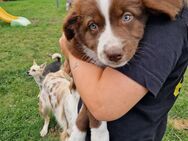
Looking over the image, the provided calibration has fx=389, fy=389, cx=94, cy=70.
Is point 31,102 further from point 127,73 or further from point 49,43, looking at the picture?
point 127,73

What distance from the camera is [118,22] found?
1.54m

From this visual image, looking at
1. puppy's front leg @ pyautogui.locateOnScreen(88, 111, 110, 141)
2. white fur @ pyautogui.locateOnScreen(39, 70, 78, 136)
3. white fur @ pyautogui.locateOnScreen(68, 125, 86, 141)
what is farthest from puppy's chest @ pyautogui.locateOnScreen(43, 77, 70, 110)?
puppy's front leg @ pyautogui.locateOnScreen(88, 111, 110, 141)

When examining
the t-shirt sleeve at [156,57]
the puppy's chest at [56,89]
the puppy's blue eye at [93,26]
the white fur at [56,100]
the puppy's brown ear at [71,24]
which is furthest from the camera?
the puppy's chest at [56,89]

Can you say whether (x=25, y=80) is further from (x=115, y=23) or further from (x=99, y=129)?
(x=115, y=23)

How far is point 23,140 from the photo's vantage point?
4.53 meters

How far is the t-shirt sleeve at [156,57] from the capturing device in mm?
1462

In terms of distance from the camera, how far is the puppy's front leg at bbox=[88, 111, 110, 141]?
5.77 ft

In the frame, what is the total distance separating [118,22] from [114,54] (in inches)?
5.7

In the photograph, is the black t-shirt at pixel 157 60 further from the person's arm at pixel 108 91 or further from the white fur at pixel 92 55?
the white fur at pixel 92 55

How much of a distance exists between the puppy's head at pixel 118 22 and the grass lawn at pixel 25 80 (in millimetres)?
2931

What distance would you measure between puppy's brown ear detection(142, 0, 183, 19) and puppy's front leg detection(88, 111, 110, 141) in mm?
576

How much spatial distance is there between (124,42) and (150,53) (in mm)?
111

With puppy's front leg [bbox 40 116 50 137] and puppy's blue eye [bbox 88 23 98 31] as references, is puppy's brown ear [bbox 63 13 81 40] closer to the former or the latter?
puppy's blue eye [bbox 88 23 98 31]

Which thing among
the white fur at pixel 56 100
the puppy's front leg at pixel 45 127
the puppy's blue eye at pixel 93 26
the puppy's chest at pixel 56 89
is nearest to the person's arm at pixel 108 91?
the puppy's blue eye at pixel 93 26
